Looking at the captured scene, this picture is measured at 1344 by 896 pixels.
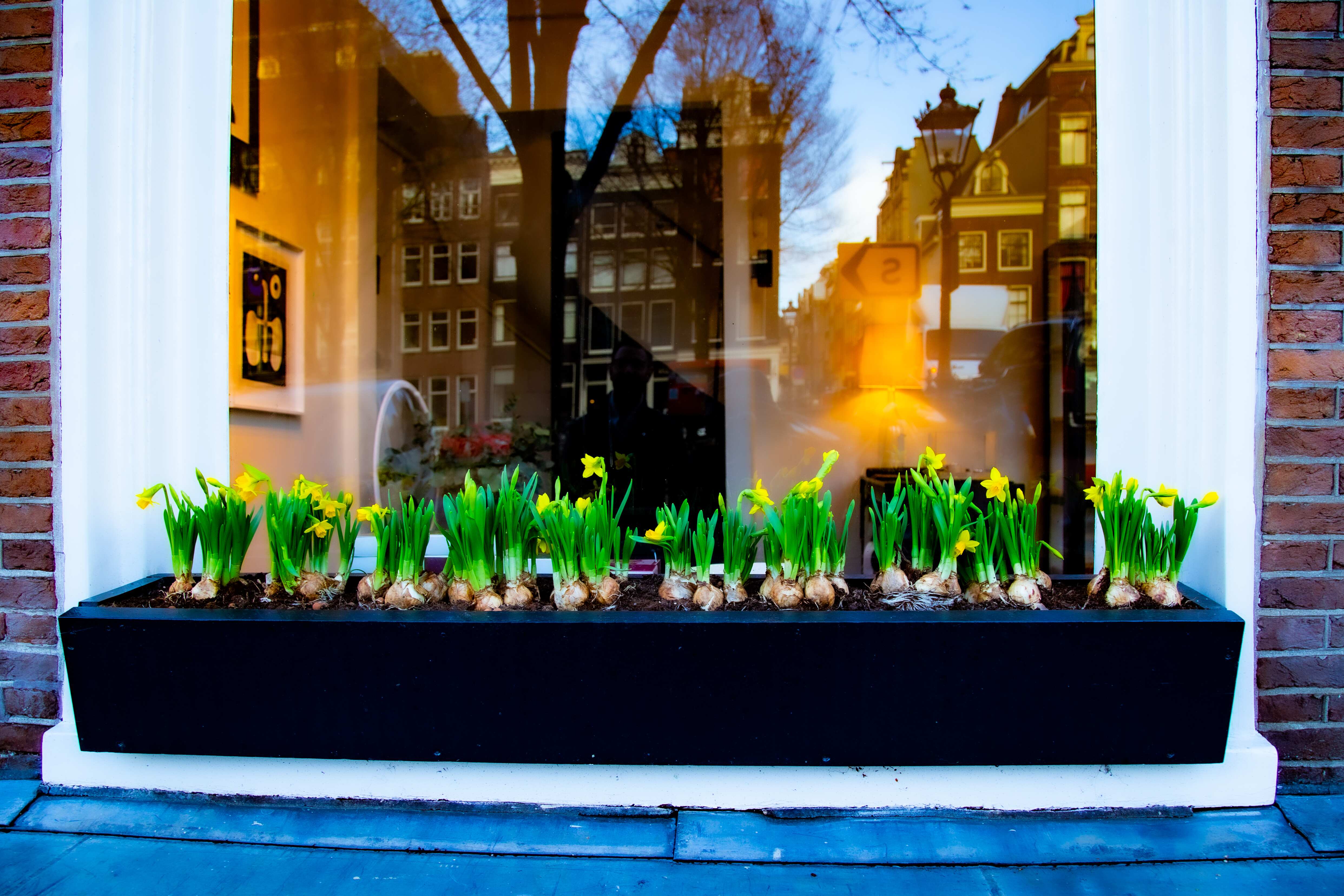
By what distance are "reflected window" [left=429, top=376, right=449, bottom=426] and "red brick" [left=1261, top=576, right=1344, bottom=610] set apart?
455 cm

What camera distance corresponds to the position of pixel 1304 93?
5.27 feet

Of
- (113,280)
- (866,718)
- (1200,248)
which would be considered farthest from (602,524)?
(1200,248)

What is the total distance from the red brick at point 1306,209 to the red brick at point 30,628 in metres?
3.09

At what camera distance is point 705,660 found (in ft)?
4.72

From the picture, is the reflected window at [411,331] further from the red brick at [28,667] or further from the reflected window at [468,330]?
the red brick at [28,667]

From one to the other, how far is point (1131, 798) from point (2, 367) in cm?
286

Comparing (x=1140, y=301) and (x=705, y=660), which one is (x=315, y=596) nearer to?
(x=705, y=660)

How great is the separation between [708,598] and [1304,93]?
5.94 ft

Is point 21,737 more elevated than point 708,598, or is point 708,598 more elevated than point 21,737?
point 708,598

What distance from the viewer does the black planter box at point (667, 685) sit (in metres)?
1.41

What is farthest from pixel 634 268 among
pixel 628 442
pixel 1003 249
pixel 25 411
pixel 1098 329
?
Answer: pixel 25 411

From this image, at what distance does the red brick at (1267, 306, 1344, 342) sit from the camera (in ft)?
5.22

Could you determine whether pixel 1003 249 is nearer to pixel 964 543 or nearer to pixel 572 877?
pixel 964 543

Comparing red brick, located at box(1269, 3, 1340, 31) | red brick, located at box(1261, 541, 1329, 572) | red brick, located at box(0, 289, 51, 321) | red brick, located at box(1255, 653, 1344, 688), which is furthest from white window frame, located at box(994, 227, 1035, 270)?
red brick, located at box(0, 289, 51, 321)
